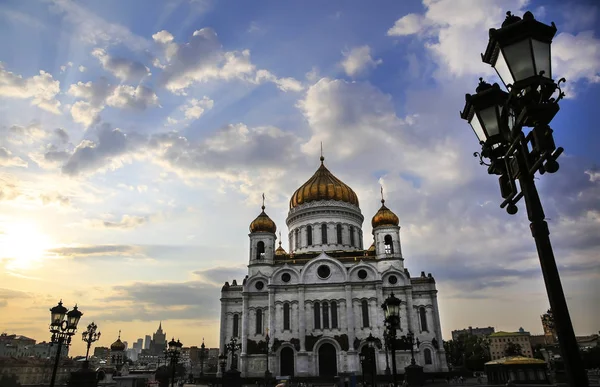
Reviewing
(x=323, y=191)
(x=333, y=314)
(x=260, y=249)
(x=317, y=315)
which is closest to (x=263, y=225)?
(x=260, y=249)

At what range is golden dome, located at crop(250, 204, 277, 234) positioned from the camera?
45312mm

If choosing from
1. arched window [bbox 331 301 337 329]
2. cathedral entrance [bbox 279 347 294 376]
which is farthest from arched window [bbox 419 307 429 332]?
cathedral entrance [bbox 279 347 294 376]

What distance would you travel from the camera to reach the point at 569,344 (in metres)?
3.90

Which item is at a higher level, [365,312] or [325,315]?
[365,312]

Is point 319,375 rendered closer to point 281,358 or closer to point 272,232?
point 281,358

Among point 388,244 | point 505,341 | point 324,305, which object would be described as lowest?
point 505,341

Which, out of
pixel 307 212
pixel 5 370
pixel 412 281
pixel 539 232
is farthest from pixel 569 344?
pixel 307 212

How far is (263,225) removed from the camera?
4538 cm

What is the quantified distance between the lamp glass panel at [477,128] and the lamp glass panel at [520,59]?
872 mm

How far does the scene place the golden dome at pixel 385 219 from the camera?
43294 mm

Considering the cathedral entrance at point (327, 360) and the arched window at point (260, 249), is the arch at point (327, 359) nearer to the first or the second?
the cathedral entrance at point (327, 360)

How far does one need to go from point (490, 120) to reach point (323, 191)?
1704 inches

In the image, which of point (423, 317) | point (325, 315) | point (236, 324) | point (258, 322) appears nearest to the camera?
point (325, 315)

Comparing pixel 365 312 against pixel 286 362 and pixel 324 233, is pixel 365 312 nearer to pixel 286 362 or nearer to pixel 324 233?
pixel 286 362
